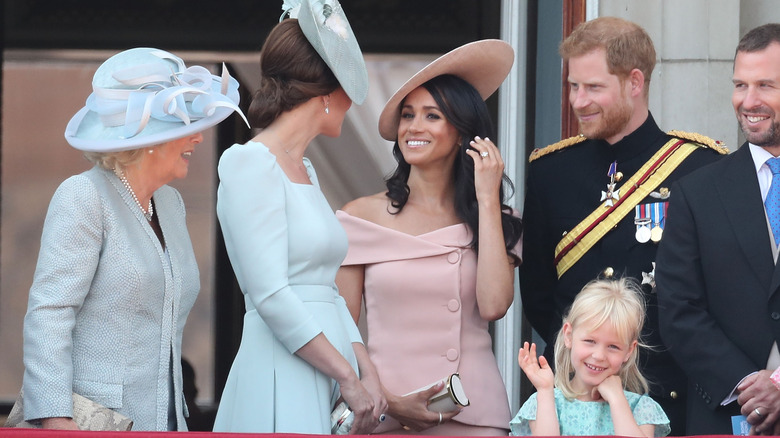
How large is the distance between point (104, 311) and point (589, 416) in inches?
46.4

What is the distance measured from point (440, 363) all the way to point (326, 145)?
10.9 feet

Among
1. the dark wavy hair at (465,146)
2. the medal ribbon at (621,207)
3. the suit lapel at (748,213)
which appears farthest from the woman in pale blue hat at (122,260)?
the suit lapel at (748,213)

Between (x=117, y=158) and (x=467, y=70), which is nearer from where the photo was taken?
(x=117, y=158)

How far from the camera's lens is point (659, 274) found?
3.39 metres

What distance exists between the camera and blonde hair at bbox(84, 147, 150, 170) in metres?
3.02

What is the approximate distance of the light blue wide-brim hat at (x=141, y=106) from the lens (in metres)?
3.01

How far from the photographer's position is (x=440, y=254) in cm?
369

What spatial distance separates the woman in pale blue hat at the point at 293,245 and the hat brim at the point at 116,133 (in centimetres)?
11

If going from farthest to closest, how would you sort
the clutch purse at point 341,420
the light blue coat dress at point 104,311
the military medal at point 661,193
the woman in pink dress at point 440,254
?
the military medal at point 661,193 → the woman in pink dress at point 440,254 → the clutch purse at point 341,420 → the light blue coat dress at point 104,311

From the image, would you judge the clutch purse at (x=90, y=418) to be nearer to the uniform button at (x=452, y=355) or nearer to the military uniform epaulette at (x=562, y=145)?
the uniform button at (x=452, y=355)

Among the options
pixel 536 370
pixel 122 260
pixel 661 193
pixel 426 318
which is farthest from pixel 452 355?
pixel 122 260

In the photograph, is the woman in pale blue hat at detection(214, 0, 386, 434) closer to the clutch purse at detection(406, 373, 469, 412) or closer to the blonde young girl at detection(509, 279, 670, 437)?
the clutch purse at detection(406, 373, 469, 412)

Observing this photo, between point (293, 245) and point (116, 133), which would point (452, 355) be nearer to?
point (293, 245)

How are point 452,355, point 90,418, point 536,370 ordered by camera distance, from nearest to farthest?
1. point 90,418
2. point 536,370
3. point 452,355
